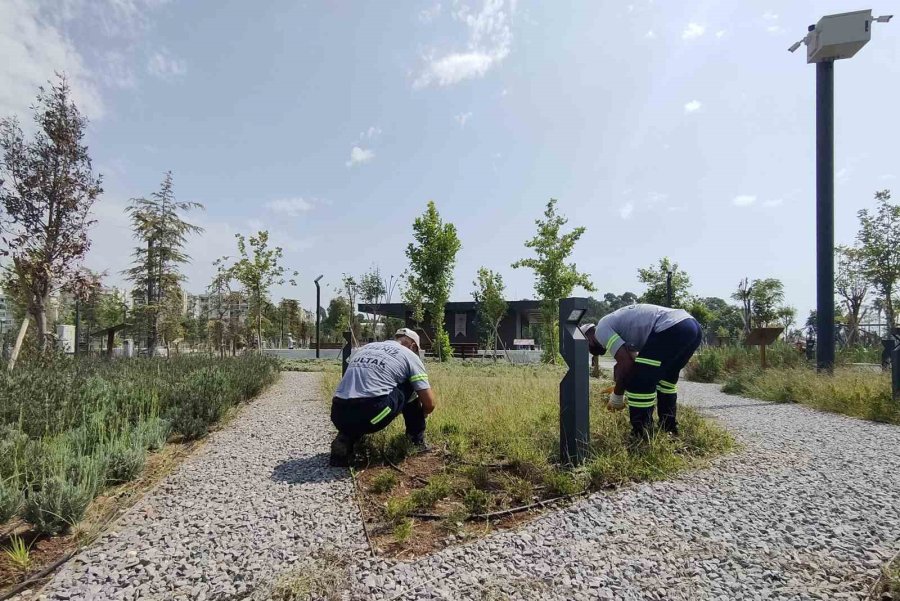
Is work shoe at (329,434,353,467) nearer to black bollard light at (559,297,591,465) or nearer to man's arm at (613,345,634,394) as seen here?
black bollard light at (559,297,591,465)

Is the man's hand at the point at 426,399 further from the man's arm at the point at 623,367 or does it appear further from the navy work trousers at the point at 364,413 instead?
the man's arm at the point at 623,367

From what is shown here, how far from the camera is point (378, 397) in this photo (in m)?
3.41

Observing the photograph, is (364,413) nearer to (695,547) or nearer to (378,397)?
(378,397)

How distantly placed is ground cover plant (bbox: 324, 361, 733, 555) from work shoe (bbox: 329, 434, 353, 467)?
0.12 m

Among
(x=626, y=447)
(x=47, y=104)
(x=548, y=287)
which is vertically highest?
(x=47, y=104)

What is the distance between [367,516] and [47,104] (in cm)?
836

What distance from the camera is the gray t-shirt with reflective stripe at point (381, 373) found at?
344cm

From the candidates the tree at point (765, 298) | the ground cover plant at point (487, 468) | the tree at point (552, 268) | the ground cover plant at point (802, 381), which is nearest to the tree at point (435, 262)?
the tree at point (552, 268)

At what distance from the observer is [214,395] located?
5.04m

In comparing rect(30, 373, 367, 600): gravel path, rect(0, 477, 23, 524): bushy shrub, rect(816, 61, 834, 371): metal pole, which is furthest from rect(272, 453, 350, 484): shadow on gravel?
rect(816, 61, 834, 371): metal pole

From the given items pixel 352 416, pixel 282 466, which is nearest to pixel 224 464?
pixel 282 466

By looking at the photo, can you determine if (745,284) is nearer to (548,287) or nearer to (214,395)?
(548,287)

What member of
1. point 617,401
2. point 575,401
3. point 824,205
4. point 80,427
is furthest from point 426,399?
point 824,205

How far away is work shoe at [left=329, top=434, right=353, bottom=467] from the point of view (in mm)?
3482
